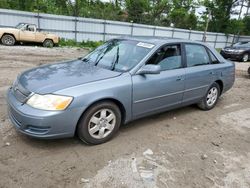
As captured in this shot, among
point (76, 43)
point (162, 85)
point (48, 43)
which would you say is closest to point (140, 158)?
point (162, 85)

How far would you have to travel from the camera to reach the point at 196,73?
4.57 metres

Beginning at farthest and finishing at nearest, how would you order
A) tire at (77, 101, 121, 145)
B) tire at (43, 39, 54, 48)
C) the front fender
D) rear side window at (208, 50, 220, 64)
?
1. tire at (43, 39, 54, 48)
2. rear side window at (208, 50, 220, 64)
3. tire at (77, 101, 121, 145)
4. the front fender

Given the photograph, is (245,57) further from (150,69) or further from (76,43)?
(150,69)

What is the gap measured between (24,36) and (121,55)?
12.3 m

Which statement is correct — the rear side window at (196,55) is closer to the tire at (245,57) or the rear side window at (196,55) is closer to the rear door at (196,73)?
the rear door at (196,73)

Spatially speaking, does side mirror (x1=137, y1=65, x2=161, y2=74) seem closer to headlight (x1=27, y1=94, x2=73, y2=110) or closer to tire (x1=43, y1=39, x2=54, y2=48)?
headlight (x1=27, y1=94, x2=73, y2=110)

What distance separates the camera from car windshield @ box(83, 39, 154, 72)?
3822mm

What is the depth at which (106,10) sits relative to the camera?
81.4 feet

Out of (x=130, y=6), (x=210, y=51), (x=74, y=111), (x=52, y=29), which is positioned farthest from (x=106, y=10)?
(x=74, y=111)

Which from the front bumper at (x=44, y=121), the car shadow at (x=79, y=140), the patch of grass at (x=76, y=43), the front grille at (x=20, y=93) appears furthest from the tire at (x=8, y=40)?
the front bumper at (x=44, y=121)

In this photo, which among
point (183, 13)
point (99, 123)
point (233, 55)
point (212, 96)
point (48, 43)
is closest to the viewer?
point (99, 123)

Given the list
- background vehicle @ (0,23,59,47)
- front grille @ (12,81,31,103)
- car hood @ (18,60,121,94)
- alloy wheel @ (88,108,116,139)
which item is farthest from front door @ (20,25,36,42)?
alloy wheel @ (88,108,116,139)

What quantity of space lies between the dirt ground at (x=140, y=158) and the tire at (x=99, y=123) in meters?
0.13

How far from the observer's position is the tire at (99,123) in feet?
10.6
